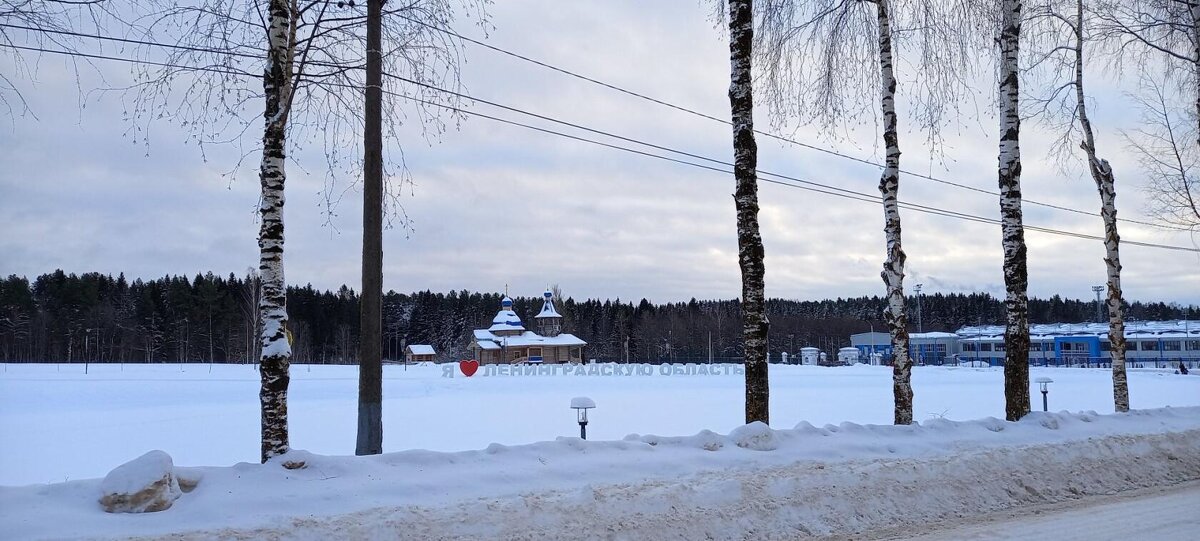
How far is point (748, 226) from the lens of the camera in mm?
10430

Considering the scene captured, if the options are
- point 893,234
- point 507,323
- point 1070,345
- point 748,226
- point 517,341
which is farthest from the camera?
point 1070,345

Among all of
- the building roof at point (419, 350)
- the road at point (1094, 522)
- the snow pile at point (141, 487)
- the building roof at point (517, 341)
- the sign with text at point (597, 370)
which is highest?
the snow pile at point (141, 487)

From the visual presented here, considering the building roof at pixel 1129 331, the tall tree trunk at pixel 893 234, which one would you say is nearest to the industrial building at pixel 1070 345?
the building roof at pixel 1129 331

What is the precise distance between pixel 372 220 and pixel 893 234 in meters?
8.03

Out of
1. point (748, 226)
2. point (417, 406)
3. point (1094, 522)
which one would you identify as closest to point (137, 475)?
point (748, 226)

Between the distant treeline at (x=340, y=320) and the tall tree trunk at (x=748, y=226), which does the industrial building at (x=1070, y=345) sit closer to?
the distant treeline at (x=340, y=320)

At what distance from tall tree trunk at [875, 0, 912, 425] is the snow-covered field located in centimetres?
790

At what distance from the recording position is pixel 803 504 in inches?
294

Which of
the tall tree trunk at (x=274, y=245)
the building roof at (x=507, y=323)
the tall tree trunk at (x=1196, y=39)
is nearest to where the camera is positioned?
the tall tree trunk at (x=274, y=245)

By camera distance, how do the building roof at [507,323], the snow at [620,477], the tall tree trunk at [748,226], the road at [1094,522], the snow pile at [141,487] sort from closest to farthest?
the snow pile at [141,487], the snow at [620,477], the road at [1094,522], the tall tree trunk at [748,226], the building roof at [507,323]

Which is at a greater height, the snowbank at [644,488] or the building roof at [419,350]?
the snowbank at [644,488]

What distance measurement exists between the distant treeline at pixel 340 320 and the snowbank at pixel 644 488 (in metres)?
52.4

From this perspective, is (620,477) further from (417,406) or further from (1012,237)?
(417,406)

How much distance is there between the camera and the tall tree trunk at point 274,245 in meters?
7.66
